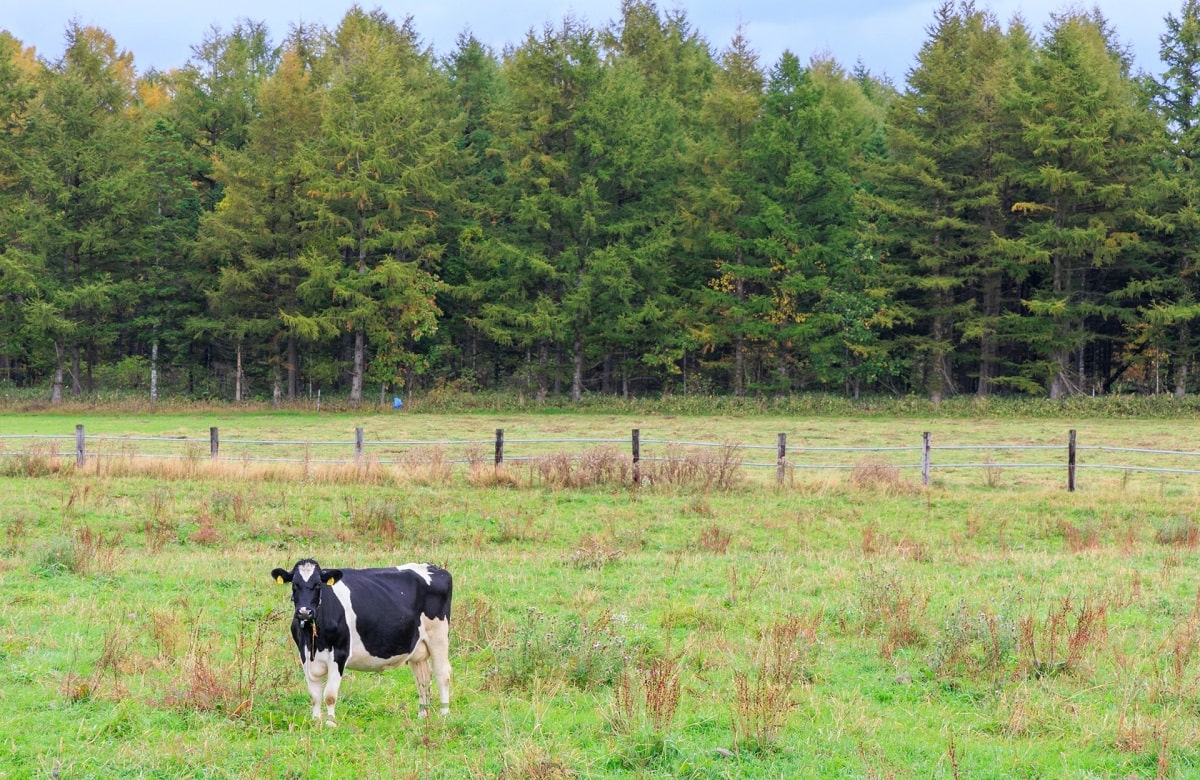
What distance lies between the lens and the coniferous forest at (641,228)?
45.1 meters

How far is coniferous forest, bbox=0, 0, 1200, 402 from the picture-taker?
45.1 m

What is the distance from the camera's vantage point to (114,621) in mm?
9805

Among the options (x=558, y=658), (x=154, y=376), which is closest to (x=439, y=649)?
(x=558, y=658)

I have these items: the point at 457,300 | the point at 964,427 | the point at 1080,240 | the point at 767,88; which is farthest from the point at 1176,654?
the point at 457,300

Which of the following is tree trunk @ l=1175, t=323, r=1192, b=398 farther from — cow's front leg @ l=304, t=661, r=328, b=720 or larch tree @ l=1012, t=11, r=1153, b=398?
cow's front leg @ l=304, t=661, r=328, b=720

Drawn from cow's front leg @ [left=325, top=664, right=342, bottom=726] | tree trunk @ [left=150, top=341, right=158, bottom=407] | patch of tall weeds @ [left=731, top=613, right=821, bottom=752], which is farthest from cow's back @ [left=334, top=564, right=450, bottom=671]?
tree trunk @ [left=150, top=341, right=158, bottom=407]

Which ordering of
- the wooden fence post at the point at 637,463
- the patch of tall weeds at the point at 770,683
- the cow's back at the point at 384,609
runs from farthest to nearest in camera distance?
the wooden fence post at the point at 637,463, the cow's back at the point at 384,609, the patch of tall weeds at the point at 770,683

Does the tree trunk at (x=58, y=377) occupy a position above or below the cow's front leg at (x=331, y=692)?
above

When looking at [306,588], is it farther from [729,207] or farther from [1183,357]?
[1183,357]

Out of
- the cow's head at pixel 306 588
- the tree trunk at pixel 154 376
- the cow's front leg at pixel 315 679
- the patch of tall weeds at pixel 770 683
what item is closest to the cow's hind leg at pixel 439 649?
the cow's front leg at pixel 315 679

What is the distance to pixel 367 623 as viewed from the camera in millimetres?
7227

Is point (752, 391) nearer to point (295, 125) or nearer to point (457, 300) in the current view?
point (457, 300)

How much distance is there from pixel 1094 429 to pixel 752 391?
16.0 metres

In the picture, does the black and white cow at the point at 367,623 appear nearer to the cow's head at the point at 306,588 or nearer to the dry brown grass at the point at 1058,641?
the cow's head at the point at 306,588
